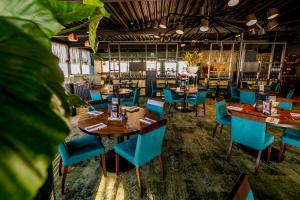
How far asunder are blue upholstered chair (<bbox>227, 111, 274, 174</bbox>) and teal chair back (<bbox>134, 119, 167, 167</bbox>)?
1159mm

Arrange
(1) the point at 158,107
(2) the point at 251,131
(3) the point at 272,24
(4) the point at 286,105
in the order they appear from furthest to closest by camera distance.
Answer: (3) the point at 272,24 → (4) the point at 286,105 → (1) the point at 158,107 → (2) the point at 251,131

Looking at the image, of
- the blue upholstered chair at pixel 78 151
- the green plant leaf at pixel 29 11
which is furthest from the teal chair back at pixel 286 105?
the green plant leaf at pixel 29 11

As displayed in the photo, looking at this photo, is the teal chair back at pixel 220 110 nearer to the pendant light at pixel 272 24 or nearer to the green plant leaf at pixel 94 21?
the pendant light at pixel 272 24

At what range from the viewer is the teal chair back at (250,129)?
7.05 ft

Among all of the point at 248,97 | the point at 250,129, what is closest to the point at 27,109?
the point at 250,129

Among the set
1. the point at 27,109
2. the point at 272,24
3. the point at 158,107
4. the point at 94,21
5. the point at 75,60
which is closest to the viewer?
the point at 27,109

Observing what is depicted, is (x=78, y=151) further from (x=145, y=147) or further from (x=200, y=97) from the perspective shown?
(x=200, y=97)

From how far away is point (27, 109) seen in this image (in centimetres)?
22

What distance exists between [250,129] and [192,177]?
Result: 100 cm

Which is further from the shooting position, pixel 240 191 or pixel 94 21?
pixel 240 191

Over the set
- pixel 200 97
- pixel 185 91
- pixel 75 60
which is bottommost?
pixel 200 97

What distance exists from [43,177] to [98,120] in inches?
86.4

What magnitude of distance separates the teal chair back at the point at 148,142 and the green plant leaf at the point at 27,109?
150 cm

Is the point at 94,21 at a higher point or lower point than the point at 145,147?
higher
